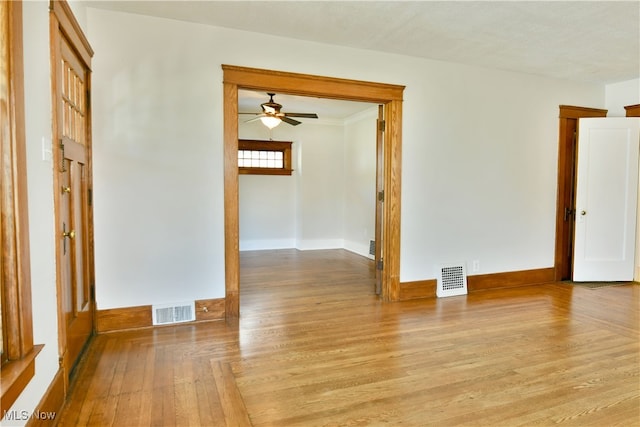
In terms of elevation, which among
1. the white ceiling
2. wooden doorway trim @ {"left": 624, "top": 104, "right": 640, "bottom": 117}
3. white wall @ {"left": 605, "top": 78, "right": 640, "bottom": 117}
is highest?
the white ceiling

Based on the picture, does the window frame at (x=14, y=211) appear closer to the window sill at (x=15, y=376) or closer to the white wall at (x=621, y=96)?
the window sill at (x=15, y=376)

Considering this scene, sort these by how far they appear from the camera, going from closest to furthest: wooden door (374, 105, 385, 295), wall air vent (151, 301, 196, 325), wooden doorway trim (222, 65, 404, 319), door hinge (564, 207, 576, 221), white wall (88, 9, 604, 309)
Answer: white wall (88, 9, 604, 309) < wall air vent (151, 301, 196, 325) < wooden doorway trim (222, 65, 404, 319) < wooden door (374, 105, 385, 295) < door hinge (564, 207, 576, 221)

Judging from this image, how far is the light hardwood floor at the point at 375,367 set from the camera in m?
2.06

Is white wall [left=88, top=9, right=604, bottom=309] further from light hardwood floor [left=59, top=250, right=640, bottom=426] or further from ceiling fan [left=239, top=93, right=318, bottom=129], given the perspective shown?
ceiling fan [left=239, top=93, right=318, bottom=129]

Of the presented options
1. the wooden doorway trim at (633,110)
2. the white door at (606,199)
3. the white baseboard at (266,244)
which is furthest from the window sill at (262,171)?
the wooden doorway trim at (633,110)

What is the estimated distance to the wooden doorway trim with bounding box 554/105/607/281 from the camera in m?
4.99

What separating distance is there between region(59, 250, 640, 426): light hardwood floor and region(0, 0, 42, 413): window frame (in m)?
0.58

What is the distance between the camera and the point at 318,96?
385 cm

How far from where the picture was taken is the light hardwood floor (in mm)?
2059

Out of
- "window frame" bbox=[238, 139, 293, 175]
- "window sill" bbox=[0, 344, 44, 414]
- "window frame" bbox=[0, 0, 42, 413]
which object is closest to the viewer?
"window sill" bbox=[0, 344, 44, 414]

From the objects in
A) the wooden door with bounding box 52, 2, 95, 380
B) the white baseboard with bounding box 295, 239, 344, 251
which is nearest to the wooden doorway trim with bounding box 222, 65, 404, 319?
the wooden door with bounding box 52, 2, 95, 380

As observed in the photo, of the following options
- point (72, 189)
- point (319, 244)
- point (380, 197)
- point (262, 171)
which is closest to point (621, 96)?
point (380, 197)

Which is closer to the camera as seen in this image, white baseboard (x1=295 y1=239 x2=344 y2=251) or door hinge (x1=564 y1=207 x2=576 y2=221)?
door hinge (x1=564 y1=207 x2=576 y2=221)

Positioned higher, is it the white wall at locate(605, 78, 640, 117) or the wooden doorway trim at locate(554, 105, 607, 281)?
the white wall at locate(605, 78, 640, 117)
